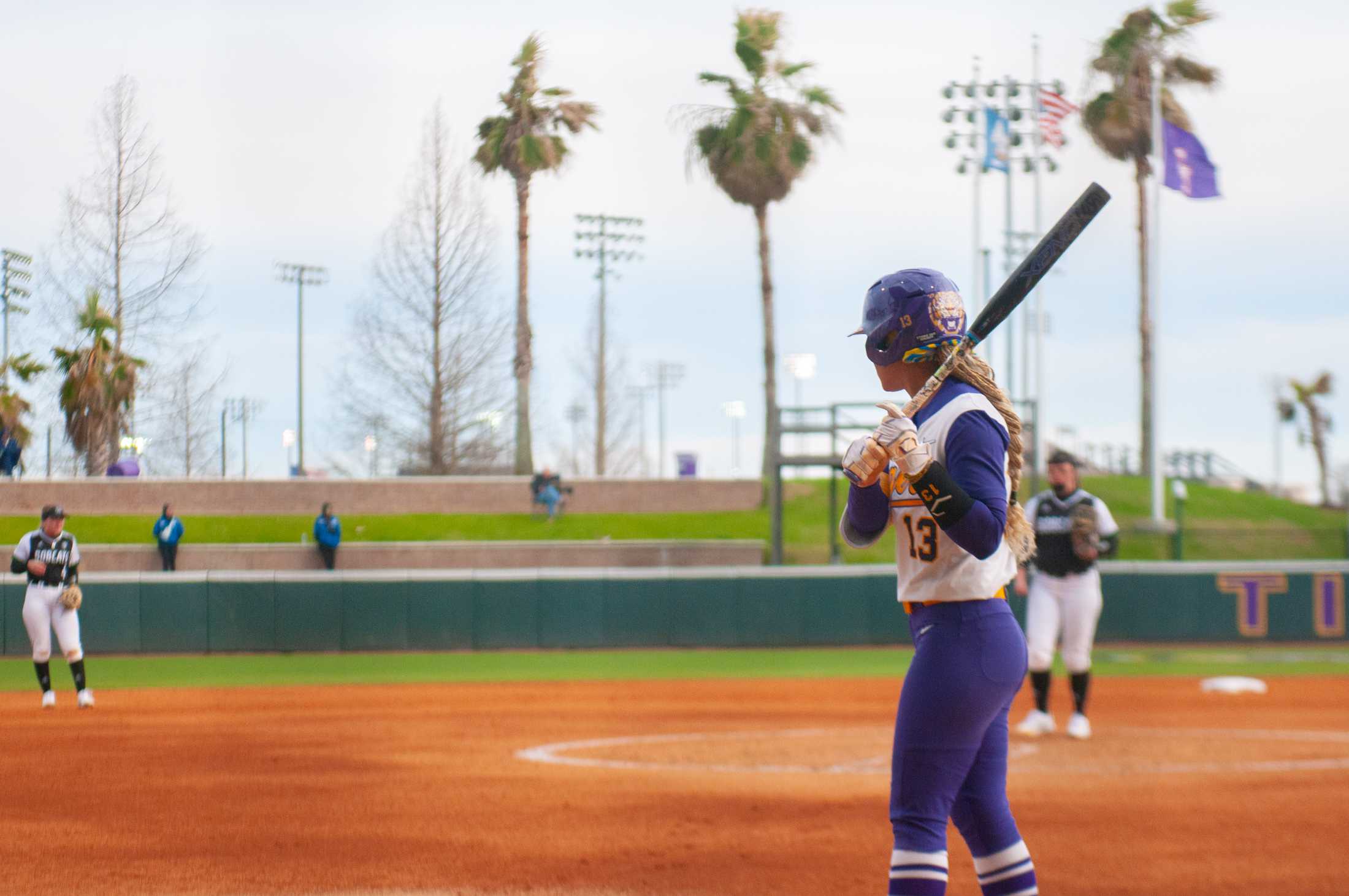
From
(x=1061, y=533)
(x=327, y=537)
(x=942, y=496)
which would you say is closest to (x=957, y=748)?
(x=942, y=496)

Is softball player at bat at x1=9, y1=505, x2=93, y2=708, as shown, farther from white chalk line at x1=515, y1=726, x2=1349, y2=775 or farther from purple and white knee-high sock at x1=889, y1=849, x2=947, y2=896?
purple and white knee-high sock at x1=889, y1=849, x2=947, y2=896

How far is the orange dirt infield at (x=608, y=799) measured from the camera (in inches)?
230

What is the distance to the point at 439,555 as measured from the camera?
2473 centimetres

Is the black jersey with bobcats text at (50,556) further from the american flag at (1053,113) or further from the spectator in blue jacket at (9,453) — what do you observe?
the american flag at (1053,113)

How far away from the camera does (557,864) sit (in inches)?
238

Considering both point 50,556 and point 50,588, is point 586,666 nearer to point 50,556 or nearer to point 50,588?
point 50,588

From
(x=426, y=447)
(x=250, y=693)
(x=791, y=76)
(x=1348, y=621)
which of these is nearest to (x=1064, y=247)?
(x=250, y=693)

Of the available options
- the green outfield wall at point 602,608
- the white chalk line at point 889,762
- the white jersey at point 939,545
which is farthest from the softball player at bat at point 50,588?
the white jersey at point 939,545

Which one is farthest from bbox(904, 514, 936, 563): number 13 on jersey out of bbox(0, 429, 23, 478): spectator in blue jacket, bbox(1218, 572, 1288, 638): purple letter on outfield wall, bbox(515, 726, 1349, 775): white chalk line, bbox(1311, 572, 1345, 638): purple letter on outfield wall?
bbox(1311, 572, 1345, 638): purple letter on outfield wall

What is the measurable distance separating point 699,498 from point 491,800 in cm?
2727

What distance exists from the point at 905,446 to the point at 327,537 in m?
18.6

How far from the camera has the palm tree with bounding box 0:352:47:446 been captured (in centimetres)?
1201

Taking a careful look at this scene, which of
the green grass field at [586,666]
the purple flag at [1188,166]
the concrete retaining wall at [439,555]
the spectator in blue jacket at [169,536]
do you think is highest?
the purple flag at [1188,166]

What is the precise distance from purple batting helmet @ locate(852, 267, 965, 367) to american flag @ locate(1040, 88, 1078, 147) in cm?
2705
